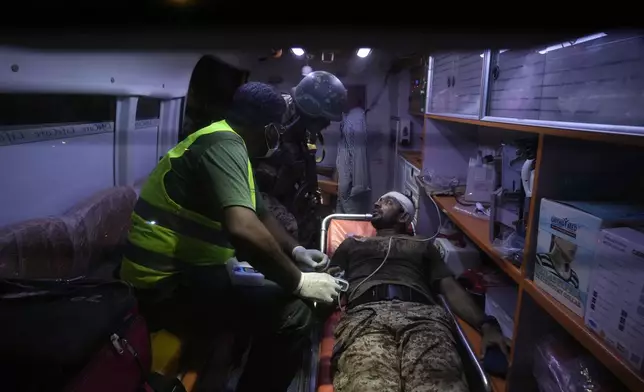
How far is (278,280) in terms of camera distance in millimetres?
1466

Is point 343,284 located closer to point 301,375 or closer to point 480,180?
point 301,375

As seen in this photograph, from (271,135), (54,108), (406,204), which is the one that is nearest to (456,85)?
(406,204)

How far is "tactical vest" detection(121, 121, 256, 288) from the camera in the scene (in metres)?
1.43

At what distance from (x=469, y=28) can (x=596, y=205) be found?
2.29 ft

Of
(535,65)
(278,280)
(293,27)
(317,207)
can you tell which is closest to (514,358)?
(278,280)

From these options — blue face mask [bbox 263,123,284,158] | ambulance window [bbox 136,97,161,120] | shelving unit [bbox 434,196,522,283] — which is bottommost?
shelving unit [bbox 434,196,522,283]

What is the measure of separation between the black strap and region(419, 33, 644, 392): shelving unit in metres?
0.27

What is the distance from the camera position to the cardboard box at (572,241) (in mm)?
831

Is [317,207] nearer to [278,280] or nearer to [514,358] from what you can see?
[278,280]

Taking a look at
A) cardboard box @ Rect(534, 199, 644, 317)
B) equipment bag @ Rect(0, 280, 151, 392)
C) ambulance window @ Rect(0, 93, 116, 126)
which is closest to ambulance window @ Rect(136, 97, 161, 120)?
ambulance window @ Rect(0, 93, 116, 126)

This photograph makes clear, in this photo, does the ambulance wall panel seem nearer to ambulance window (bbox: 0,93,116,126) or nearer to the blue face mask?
ambulance window (bbox: 0,93,116,126)

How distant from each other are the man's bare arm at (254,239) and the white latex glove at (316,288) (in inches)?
7.4

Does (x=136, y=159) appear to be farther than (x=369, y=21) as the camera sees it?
Yes

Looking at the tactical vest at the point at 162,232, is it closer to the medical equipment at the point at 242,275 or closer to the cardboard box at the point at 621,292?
the medical equipment at the point at 242,275
